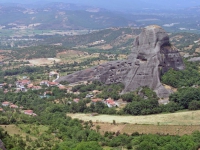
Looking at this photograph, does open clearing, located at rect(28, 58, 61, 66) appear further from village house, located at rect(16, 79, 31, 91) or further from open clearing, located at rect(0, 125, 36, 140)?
open clearing, located at rect(0, 125, 36, 140)

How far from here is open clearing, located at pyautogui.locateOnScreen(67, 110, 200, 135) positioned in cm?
3362

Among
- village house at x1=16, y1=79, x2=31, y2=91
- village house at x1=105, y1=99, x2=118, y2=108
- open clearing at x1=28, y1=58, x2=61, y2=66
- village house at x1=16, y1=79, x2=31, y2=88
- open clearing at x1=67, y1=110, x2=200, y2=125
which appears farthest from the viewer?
open clearing at x1=28, y1=58, x2=61, y2=66

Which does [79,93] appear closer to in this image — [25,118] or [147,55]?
[147,55]

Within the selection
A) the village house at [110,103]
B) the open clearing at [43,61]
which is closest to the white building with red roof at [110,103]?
the village house at [110,103]

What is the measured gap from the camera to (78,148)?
23.9 metres

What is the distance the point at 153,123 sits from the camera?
3597 cm

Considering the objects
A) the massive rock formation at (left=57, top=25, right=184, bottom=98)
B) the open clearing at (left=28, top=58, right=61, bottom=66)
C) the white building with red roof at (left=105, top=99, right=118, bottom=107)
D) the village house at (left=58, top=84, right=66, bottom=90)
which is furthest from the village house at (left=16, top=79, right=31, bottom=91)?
the open clearing at (left=28, top=58, right=61, bottom=66)

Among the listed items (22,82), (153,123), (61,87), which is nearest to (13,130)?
(153,123)

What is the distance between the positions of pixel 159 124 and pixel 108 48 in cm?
8318

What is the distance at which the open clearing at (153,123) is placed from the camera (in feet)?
110

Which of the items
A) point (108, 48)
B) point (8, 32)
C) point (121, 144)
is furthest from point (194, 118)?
point (8, 32)

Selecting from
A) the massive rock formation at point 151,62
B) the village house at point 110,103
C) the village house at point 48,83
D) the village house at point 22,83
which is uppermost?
the massive rock formation at point 151,62

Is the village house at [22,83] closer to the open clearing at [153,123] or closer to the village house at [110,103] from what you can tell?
the village house at [110,103]

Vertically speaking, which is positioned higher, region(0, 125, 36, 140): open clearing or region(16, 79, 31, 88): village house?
region(0, 125, 36, 140): open clearing
